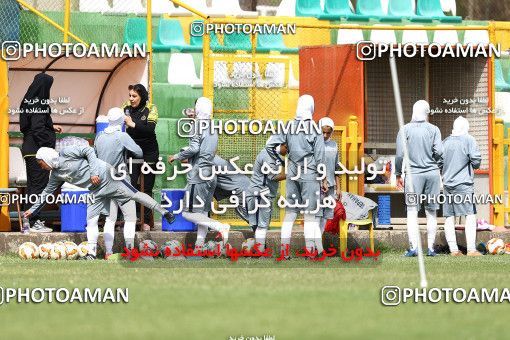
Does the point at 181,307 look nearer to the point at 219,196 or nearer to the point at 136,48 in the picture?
the point at 219,196

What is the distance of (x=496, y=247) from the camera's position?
21.8 metres

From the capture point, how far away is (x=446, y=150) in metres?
21.6

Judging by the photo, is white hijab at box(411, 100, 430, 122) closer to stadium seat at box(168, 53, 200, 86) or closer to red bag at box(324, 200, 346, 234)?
red bag at box(324, 200, 346, 234)

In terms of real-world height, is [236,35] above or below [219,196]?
above

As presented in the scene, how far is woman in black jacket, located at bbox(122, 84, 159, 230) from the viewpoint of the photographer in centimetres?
2194

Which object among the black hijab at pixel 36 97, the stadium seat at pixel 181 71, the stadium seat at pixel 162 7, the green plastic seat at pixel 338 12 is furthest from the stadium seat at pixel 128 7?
the black hijab at pixel 36 97

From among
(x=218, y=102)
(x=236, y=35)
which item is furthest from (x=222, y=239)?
(x=236, y=35)

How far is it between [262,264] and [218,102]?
4.73 meters

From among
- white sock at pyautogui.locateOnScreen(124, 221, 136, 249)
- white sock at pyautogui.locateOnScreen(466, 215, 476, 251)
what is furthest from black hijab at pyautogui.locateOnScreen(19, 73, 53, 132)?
white sock at pyautogui.locateOnScreen(466, 215, 476, 251)

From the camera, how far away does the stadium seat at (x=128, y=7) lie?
2794 cm

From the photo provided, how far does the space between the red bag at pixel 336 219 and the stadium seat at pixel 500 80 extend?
8.55 m

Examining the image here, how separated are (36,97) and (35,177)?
127 cm

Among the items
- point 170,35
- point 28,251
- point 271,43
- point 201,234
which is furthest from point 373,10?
point 28,251

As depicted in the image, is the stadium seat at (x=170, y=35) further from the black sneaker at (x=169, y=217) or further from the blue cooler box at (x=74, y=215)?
the black sneaker at (x=169, y=217)
